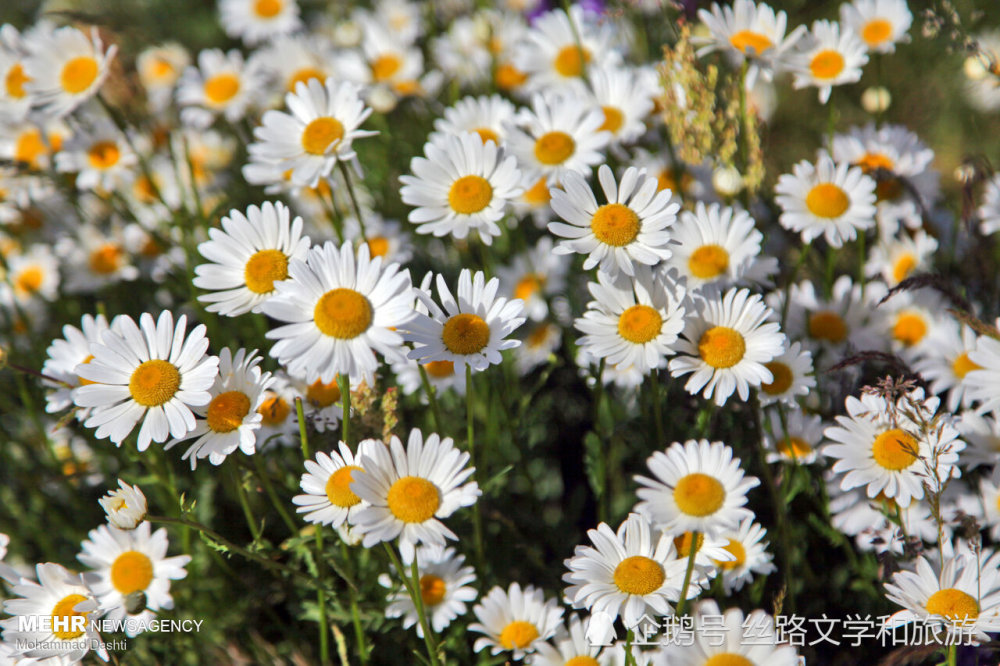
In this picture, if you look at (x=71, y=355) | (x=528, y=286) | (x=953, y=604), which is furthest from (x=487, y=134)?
(x=953, y=604)

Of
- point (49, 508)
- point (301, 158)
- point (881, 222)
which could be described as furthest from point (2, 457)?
point (881, 222)

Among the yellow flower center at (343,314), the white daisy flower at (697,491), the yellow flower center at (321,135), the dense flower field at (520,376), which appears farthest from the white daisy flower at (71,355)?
the white daisy flower at (697,491)

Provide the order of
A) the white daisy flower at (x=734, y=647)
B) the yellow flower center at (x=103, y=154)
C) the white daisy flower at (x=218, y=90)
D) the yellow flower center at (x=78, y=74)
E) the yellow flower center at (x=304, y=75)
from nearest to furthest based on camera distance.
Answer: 1. the white daisy flower at (x=734, y=647)
2. the yellow flower center at (x=78, y=74)
3. the yellow flower center at (x=103, y=154)
4. the white daisy flower at (x=218, y=90)
5. the yellow flower center at (x=304, y=75)

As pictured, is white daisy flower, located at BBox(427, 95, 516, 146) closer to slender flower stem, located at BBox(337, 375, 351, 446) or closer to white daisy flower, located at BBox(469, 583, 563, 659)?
slender flower stem, located at BBox(337, 375, 351, 446)

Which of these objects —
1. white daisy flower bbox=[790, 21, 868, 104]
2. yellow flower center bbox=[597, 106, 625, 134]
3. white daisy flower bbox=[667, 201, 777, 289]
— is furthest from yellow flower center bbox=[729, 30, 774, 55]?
white daisy flower bbox=[667, 201, 777, 289]

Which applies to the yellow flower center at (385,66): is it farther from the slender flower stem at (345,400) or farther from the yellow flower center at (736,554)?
the yellow flower center at (736,554)

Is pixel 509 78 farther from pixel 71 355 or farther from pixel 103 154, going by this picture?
pixel 71 355
